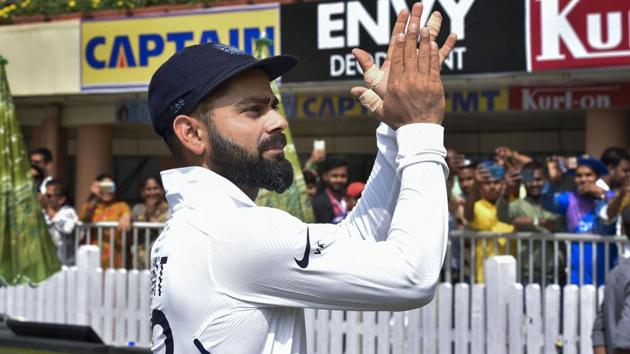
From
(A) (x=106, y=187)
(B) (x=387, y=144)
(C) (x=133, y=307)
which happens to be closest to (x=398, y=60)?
(B) (x=387, y=144)

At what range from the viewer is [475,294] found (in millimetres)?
7578

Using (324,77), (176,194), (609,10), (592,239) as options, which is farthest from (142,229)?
(176,194)

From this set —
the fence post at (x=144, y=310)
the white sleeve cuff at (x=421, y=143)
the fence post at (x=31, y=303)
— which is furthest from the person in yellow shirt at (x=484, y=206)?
the white sleeve cuff at (x=421, y=143)

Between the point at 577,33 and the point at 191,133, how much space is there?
8481mm

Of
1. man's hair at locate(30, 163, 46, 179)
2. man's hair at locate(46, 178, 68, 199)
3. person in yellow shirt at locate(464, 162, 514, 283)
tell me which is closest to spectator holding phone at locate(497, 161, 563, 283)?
person in yellow shirt at locate(464, 162, 514, 283)

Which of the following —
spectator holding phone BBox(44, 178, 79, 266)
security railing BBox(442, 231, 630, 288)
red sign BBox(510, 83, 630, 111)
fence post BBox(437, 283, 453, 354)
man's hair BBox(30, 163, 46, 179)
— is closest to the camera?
fence post BBox(437, 283, 453, 354)

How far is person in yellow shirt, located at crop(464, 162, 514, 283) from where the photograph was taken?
8977 millimetres

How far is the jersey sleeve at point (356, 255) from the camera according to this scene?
203 cm

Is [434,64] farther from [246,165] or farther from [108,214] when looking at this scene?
[108,214]

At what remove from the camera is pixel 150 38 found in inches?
497

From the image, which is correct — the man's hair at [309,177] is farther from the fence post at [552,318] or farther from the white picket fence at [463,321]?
the fence post at [552,318]

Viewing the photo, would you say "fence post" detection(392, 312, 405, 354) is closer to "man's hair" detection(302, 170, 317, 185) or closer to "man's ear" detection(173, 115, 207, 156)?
"man's hair" detection(302, 170, 317, 185)

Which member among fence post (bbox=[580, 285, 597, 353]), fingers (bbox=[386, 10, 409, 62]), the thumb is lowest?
fence post (bbox=[580, 285, 597, 353])

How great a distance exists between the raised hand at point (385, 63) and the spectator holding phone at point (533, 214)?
665cm
